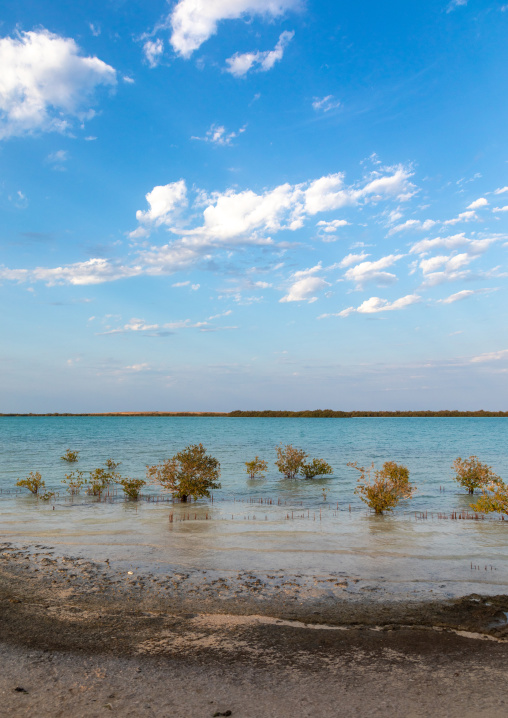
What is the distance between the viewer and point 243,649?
27.5 ft

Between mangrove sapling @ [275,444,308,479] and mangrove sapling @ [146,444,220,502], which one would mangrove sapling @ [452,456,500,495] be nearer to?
mangrove sapling @ [275,444,308,479]

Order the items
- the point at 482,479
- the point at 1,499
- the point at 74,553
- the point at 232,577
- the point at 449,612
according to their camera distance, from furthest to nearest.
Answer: the point at 482,479 < the point at 1,499 < the point at 74,553 < the point at 232,577 < the point at 449,612

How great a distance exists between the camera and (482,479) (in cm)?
3069

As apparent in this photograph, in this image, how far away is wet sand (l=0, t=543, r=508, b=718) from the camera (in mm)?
6703

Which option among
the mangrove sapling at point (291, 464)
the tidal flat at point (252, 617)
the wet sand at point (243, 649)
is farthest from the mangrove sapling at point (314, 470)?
the wet sand at point (243, 649)

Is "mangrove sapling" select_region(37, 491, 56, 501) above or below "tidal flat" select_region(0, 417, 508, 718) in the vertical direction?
below

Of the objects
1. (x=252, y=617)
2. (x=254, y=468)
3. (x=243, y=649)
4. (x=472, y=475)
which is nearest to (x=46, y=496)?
(x=254, y=468)

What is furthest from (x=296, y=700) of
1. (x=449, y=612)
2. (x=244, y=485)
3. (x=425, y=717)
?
(x=244, y=485)

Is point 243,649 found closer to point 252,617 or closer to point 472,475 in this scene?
point 252,617

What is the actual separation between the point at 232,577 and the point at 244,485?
23.2 m

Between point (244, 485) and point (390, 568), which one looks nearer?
point (390, 568)

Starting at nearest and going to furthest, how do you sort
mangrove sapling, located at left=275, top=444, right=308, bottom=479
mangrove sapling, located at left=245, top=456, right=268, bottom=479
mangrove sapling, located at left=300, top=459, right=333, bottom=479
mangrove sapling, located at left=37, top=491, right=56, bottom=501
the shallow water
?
the shallow water, mangrove sapling, located at left=37, top=491, right=56, bottom=501, mangrove sapling, located at left=245, top=456, right=268, bottom=479, mangrove sapling, located at left=300, top=459, right=333, bottom=479, mangrove sapling, located at left=275, top=444, right=308, bottom=479

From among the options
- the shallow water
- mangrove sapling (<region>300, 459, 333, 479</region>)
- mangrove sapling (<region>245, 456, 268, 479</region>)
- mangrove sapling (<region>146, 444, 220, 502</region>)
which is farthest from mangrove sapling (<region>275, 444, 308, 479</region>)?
mangrove sapling (<region>146, 444, 220, 502</region>)

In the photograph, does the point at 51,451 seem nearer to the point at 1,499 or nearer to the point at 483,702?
the point at 1,499
